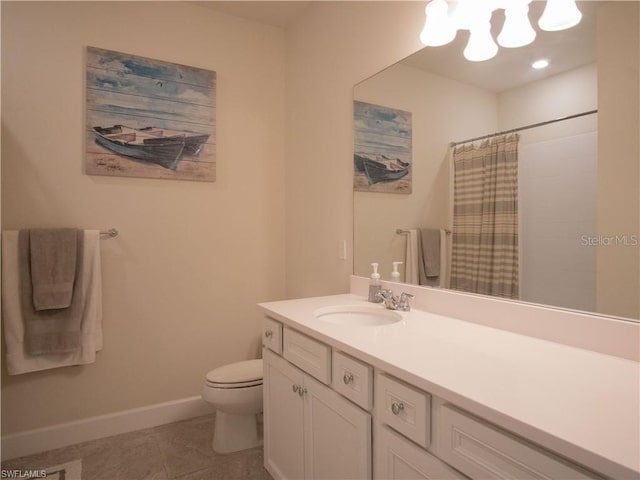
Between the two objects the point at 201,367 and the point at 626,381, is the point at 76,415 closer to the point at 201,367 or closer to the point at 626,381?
the point at 201,367

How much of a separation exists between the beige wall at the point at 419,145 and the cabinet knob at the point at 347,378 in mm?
720

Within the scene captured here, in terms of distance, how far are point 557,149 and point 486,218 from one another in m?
0.33

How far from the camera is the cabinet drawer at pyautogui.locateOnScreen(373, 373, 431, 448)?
86 centimetres

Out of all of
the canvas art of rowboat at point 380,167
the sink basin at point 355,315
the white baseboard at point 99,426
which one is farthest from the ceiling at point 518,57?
the white baseboard at point 99,426

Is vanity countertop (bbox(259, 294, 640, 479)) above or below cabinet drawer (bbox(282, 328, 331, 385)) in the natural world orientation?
above

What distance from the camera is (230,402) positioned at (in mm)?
1873

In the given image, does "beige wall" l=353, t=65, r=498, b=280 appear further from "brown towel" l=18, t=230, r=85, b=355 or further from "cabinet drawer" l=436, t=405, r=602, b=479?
"brown towel" l=18, t=230, r=85, b=355

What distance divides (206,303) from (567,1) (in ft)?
7.57

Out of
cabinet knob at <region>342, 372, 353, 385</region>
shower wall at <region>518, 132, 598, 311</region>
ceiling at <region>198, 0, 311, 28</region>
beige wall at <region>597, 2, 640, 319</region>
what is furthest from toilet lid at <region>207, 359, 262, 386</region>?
ceiling at <region>198, 0, 311, 28</region>

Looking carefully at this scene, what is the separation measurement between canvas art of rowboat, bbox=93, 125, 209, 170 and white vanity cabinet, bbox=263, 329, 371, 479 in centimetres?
138

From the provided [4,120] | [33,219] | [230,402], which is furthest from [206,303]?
[4,120]

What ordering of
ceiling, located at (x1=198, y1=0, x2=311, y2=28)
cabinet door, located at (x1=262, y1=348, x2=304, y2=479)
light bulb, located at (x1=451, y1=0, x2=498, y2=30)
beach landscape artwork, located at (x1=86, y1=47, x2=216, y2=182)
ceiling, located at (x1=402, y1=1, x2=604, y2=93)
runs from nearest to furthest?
ceiling, located at (x1=402, y1=1, x2=604, y2=93) < light bulb, located at (x1=451, y1=0, x2=498, y2=30) < cabinet door, located at (x1=262, y1=348, x2=304, y2=479) < beach landscape artwork, located at (x1=86, y1=47, x2=216, y2=182) < ceiling, located at (x1=198, y1=0, x2=311, y2=28)

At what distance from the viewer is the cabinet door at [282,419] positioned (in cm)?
141

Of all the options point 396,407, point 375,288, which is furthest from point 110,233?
point 396,407
